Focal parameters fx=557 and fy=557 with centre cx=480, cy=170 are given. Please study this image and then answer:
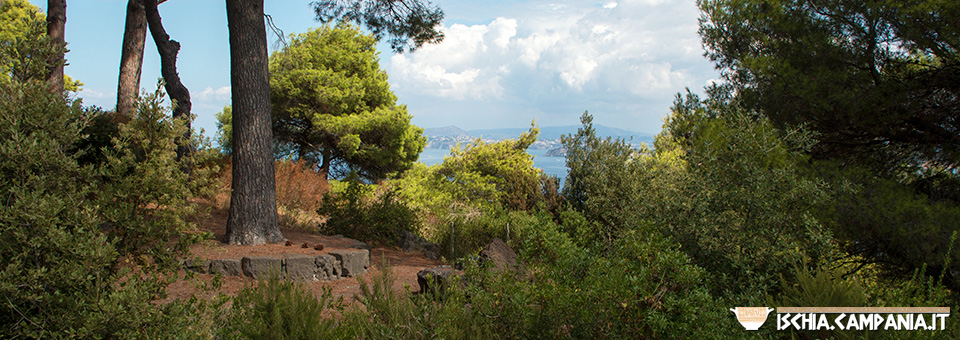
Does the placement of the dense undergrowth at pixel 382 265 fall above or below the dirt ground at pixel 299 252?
above

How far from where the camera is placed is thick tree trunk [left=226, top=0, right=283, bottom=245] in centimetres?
659

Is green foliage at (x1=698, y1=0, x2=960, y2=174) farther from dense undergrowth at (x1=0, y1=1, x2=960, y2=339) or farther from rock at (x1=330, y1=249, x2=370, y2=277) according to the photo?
rock at (x1=330, y1=249, x2=370, y2=277)

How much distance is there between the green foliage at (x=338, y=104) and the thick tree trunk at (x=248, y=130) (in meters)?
11.9

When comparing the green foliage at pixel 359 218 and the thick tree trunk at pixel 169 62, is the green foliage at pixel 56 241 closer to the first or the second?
the green foliage at pixel 359 218

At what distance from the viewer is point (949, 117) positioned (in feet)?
Answer: 23.1

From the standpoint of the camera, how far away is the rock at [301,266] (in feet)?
19.0

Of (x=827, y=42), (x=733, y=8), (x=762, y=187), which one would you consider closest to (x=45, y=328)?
(x=762, y=187)

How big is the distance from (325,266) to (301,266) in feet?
0.93

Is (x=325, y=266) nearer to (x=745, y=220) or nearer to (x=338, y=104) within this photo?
(x=745, y=220)

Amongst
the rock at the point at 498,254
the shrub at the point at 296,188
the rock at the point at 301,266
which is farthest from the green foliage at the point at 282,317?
the shrub at the point at 296,188

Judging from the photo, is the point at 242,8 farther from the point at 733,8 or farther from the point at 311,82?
the point at 311,82

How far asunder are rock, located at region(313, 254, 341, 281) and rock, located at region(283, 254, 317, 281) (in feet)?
0.15

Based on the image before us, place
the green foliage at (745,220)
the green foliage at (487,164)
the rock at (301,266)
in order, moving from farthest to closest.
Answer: the green foliage at (487,164) → the rock at (301,266) → the green foliage at (745,220)

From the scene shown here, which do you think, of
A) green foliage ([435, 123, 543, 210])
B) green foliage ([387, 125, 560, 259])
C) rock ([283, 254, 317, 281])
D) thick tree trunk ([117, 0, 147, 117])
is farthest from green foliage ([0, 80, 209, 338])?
green foliage ([435, 123, 543, 210])
